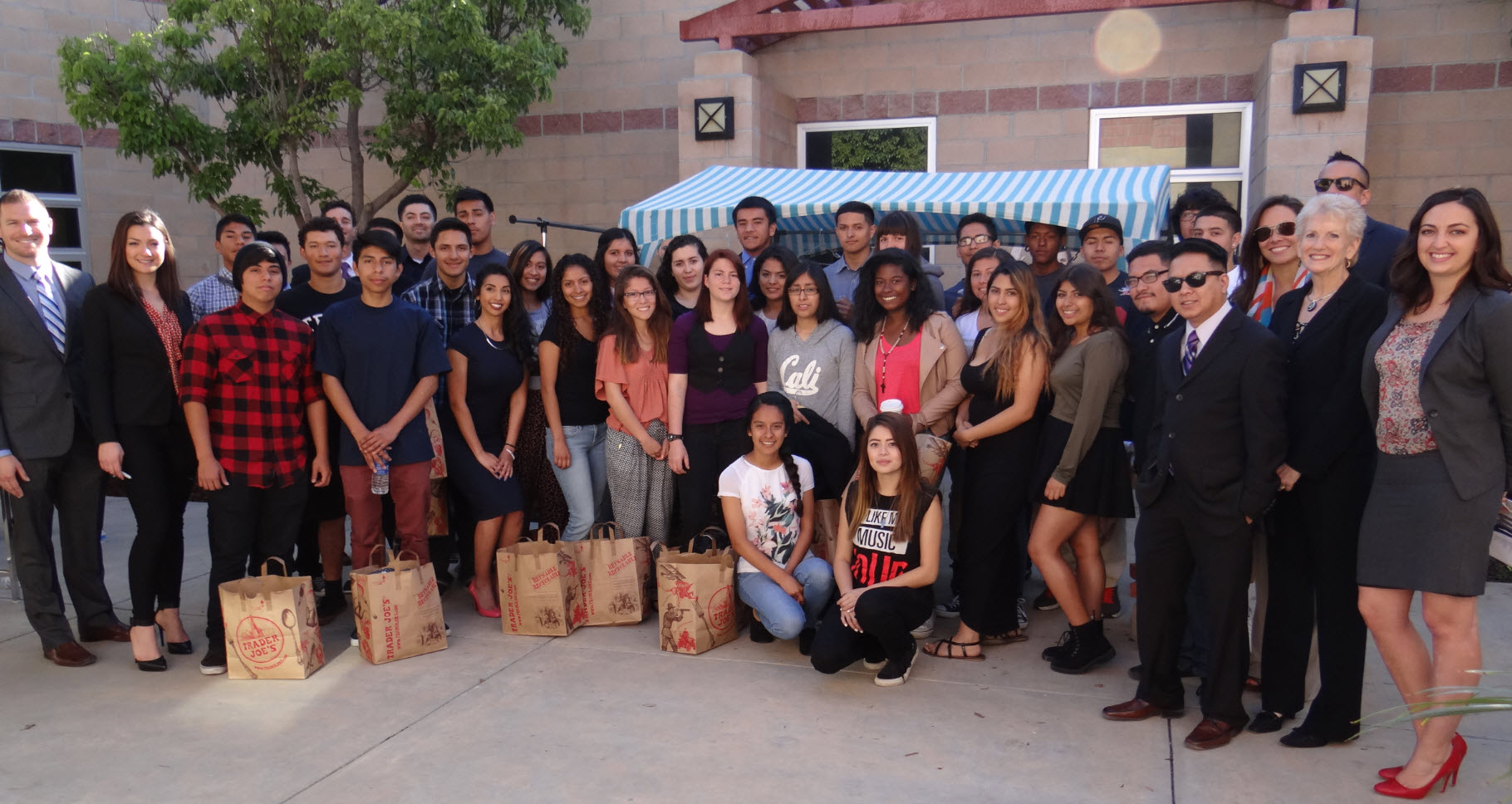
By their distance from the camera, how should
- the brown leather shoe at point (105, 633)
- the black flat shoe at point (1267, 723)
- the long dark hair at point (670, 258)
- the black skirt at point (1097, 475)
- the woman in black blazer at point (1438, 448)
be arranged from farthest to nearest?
1. the long dark hair at point (670, 258)
2. the brown leather shoe at point (105, 633)
3. the black skirt at point (1097, 475)
4. the black flat shoe at point (1267, 723)
5. the woman in black blazer at point (1438, 448)

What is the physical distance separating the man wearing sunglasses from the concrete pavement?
5.29 ft

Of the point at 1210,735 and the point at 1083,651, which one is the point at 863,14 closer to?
the point at 1083,651

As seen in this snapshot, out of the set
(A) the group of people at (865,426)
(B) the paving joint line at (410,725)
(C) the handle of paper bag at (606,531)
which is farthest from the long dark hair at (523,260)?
(B) the paving joint line at (410,725)

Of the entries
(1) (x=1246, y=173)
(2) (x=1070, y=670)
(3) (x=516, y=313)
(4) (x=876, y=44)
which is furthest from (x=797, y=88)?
(2) (x=1070, y=670)

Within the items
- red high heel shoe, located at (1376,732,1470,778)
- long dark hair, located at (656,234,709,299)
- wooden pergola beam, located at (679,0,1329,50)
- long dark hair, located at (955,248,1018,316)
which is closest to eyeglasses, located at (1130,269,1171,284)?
long dark hair, located at (955,248,1018,316)

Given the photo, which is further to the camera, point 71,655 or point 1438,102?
point 1438,102

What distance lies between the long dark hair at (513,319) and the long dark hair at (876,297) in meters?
1.60

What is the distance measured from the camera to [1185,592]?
12.0ft

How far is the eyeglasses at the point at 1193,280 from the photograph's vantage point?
3.42m

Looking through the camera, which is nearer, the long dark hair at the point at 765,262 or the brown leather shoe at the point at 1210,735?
the brown leather shoe at the point at 1210,735

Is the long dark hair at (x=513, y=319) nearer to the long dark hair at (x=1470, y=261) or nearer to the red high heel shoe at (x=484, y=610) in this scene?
the red high heel shoe at (x=484, y=610)

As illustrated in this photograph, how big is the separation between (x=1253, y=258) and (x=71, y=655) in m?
5.07

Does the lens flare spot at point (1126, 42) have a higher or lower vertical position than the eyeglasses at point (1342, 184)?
higher

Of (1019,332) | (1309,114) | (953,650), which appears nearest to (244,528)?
(953,650)
